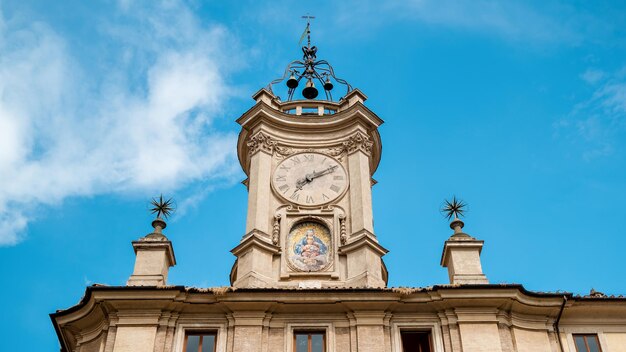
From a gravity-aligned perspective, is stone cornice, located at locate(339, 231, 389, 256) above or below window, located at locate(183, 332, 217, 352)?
above

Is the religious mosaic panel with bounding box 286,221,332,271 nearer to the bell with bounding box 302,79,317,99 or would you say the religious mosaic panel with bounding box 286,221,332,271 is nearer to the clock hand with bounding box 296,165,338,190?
the clock hand with bounding box 296,165,338,190

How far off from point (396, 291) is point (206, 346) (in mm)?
6617

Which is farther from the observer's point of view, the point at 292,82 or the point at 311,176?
the point at 292,82

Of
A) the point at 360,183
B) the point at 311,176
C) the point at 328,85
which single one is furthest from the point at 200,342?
the point at 328,85

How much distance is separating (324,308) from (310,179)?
25.8 feet

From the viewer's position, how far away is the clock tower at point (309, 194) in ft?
100

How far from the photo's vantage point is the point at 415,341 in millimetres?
27453

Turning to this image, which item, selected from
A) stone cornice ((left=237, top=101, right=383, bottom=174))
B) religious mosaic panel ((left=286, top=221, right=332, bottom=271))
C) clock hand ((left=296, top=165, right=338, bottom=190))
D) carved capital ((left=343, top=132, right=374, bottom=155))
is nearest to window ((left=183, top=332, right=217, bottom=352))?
religious mosaic panel ((left=286, top=221, right=332, bottom=271))

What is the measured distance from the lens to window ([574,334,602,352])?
2798cm

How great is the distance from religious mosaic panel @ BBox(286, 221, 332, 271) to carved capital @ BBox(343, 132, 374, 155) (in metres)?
4.48

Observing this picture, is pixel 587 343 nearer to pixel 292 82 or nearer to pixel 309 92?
pixel 309 92

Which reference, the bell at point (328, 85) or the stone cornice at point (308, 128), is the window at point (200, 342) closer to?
the stone cornice at point (308, 128)

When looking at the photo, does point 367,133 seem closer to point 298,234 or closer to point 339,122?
point 339,122

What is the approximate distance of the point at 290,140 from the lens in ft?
118
